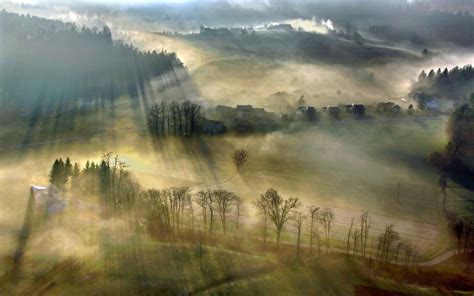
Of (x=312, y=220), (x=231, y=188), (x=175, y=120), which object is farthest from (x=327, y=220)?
(x=175, y=120)

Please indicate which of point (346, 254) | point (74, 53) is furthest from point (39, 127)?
point (346, 254)

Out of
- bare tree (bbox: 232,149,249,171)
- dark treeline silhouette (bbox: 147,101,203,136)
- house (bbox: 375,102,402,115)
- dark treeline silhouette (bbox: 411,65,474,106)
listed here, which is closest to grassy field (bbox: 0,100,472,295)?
bare tree (bbox: 232,149,249,171)

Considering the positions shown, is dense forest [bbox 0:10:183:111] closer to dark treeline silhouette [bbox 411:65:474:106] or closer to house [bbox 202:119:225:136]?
house [bbox 202:119:225:136]

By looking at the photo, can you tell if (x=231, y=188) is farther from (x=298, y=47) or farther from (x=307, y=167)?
(x=298, y=47)

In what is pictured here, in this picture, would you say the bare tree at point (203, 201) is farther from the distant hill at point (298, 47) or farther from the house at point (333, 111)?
the distant hill at point (298, 47)

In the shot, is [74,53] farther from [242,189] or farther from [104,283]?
[104,283]

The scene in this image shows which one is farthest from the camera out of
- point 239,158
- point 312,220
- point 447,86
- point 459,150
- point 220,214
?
point 447,86
